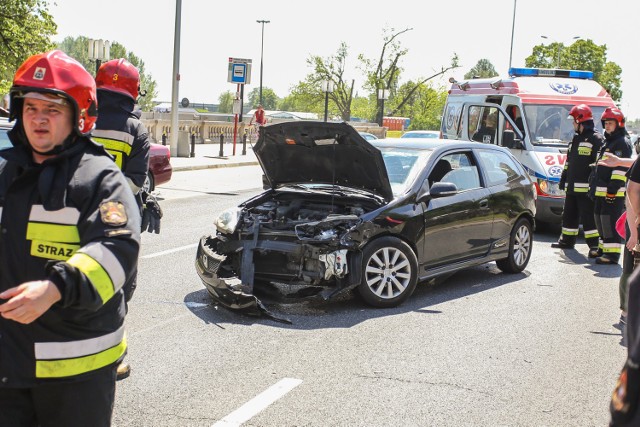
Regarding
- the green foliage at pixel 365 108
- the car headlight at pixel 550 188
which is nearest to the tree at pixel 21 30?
the car headlight at pixel 550 188

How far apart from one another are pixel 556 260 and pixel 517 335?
4.18 meters

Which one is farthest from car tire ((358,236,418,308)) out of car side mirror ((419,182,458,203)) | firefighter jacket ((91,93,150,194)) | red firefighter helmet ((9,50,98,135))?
red firefighter helmet ((9,50,98,135))

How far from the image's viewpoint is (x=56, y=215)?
264 centimetres

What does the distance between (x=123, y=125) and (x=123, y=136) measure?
7cm

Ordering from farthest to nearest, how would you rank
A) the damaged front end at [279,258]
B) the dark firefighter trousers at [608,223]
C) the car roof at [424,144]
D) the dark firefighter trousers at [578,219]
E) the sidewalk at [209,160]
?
the sidewalk at [209,160], the dark firefighter trousers at [578,219], the dark firefighter trousers at [608,223], the car roof at [424,144], the damaged front end at [279,258]

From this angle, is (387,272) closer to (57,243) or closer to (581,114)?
(581,114)

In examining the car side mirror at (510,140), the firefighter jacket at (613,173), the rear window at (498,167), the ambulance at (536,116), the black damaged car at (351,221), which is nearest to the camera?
the black damaged car at (351,221)

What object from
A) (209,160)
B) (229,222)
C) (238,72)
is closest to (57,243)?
(229,222)

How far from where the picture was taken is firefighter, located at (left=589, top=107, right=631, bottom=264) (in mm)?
10133

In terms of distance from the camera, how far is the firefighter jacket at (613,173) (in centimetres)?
1011

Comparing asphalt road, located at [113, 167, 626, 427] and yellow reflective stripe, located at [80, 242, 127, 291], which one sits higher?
yellow reflective stripe, located at [80, 242, 127, 291]

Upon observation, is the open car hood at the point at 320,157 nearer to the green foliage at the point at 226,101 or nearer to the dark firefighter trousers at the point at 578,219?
the dark firefighter trousers at the point at 578,219

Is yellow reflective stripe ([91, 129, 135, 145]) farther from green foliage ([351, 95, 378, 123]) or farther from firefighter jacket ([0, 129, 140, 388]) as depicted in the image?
green foliage ([351, 95, 378, 123])

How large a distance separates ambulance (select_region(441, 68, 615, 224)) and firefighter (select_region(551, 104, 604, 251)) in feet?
3.27
